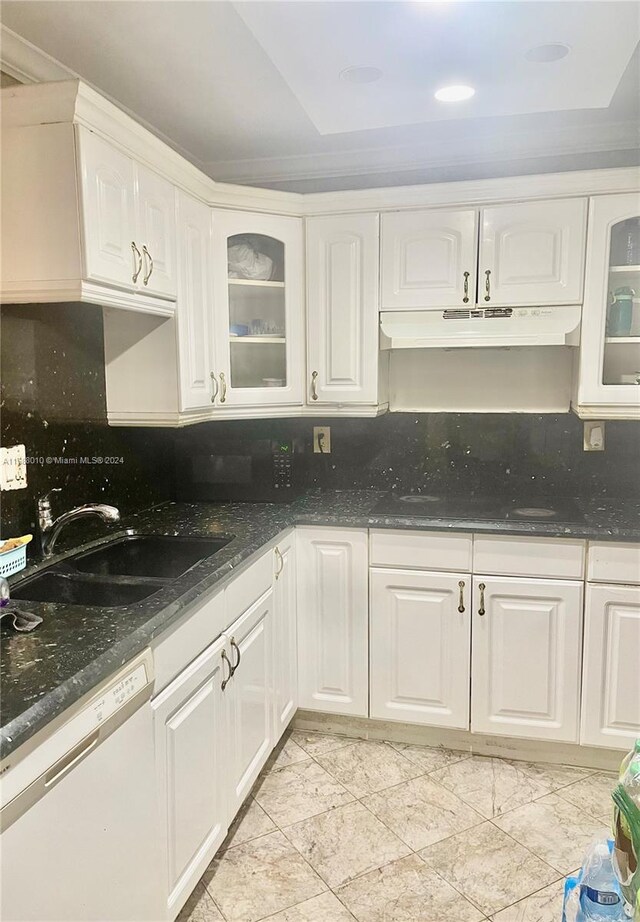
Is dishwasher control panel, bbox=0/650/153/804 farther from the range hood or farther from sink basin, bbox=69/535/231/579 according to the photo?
the range hood

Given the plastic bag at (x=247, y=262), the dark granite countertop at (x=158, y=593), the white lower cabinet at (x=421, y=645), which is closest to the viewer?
the dark granite countertop at (x=158, y=593)

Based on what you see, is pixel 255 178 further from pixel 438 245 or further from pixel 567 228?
pixel 567 228

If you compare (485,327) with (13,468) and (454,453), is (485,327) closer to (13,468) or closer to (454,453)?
(454,453)

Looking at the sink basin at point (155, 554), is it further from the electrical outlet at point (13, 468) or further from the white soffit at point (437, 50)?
the white soffit at point (437, 50)

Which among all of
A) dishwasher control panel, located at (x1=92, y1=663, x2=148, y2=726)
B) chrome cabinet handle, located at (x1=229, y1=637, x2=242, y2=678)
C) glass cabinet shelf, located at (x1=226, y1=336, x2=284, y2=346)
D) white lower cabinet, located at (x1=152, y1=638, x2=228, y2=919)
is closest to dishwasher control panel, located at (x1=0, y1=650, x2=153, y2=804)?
dishwasher control panel, located at (x1=92, y1=663, x2=148, y2=726)

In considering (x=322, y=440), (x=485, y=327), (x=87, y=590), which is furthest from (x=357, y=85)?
(x=87, y=590)

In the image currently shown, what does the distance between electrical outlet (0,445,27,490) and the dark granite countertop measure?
245 mm

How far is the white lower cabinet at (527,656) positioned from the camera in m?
2.39

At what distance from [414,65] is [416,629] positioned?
193cm

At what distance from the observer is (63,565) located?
1.95 metres

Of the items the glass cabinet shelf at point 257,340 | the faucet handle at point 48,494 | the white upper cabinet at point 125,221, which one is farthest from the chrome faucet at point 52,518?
the glass cabinet shelf at point 257,340

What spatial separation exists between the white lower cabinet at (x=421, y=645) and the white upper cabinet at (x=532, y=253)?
1.11 metres

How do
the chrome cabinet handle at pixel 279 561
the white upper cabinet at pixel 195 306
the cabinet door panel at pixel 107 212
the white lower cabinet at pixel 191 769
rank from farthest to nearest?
1. the chrome cabinet handle at pixel 279 561
2. the white upper cabinet at pixel 195 306
3. the cabinet door panel at pixel 107 212
4. the white lower cabinet at pixel 191 769

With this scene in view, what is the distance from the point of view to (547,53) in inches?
70.3
